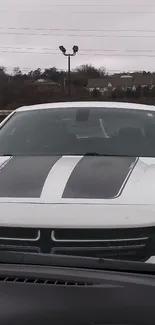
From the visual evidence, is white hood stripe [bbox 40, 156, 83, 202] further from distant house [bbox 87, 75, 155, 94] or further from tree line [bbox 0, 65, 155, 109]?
distant house [bbox 87, 75, 155, 94]

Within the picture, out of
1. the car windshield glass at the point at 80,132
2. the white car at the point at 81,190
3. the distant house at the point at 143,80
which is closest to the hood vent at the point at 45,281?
the white car at the point at 81,190

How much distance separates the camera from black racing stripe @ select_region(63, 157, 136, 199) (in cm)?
290

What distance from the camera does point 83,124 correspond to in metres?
4.44

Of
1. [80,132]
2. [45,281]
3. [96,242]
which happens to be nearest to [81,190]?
[96,242]

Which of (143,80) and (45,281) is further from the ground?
(45,281)

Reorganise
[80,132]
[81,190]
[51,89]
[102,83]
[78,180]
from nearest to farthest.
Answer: [81,190] → [78,180] → [80,132] → [51,89] → [102,83]

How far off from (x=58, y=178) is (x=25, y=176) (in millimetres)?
226

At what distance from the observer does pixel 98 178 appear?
316cm

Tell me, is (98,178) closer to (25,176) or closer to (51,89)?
(25,176)

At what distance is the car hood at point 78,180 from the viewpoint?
9.38ft

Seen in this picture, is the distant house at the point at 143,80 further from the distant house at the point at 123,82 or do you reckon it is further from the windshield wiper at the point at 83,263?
the windshield wiper at the point at 83,263

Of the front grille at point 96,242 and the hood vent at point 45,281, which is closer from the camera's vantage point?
the hood vent at point 45,281

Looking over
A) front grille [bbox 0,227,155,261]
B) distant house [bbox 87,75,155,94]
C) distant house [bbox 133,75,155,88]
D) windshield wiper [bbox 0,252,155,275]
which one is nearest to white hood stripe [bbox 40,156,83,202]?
front grille [bbox 0,227,155,261]

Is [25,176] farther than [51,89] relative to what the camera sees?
No
